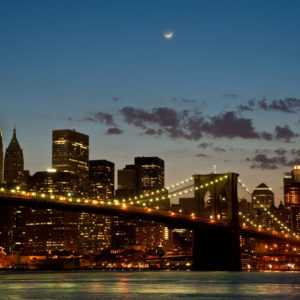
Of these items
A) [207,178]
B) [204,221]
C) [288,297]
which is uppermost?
[207,178]

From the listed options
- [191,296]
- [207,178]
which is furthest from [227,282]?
[207,178]

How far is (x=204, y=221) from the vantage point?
88.8 metres

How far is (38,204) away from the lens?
75.4 m

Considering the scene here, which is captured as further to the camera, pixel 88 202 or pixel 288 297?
pixel 88 202

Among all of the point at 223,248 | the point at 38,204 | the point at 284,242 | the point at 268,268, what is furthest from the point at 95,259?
the point at 38,204

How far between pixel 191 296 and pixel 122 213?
110 feet

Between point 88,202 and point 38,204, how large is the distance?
8332 millimetres

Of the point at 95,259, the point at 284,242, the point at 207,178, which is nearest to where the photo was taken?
the point at 207,178

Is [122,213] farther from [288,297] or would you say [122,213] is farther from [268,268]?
[268,268]

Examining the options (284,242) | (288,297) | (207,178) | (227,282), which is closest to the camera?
(288,297)

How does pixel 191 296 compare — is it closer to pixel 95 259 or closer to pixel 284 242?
pixel 284 242

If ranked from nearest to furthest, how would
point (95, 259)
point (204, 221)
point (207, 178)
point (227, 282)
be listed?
1. point (227, 282)
2. point (204, 221)
3. point (207, 178)
4. point (95, 259)

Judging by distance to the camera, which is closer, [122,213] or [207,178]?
[122,213]

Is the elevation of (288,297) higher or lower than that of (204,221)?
lower
